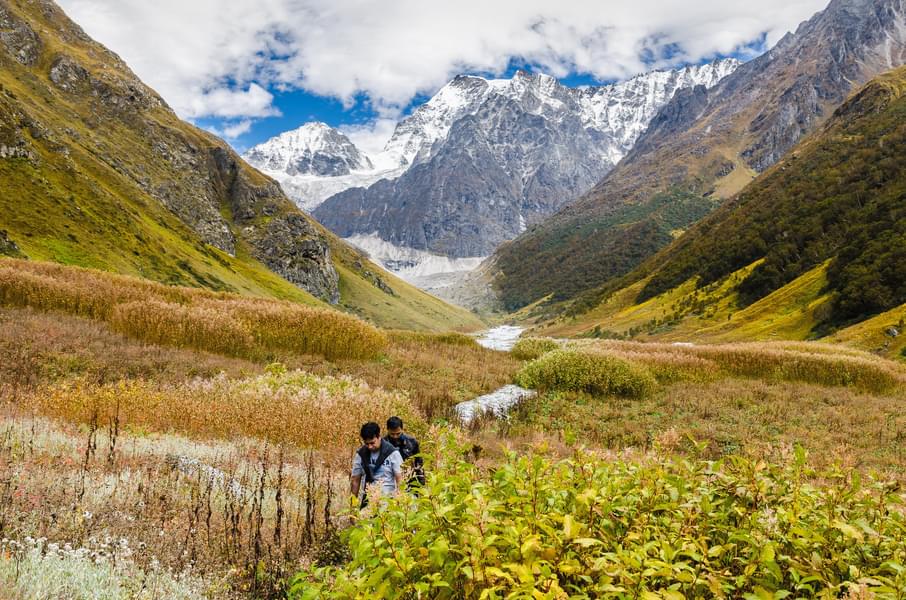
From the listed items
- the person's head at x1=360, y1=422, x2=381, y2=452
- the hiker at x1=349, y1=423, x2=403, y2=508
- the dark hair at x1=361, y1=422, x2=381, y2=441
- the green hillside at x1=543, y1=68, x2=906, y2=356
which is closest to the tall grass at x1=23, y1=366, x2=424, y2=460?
the hiker at x1=349, y1=423, x2=403, y2=508

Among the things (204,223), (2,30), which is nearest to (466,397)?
(204,223)

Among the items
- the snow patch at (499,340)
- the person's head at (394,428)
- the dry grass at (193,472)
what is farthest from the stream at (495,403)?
the snow patch at (499,340)

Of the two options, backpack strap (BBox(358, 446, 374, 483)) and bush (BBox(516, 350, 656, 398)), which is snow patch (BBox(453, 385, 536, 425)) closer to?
bush (BBox(516, 350, 656, 398))

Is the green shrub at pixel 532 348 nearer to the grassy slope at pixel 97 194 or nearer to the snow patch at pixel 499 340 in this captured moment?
the snow patch at pixel 499 340

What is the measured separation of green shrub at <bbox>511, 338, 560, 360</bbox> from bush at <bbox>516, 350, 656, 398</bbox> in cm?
694

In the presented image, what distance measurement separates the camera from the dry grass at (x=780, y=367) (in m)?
20.8

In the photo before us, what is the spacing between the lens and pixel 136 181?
8050cm

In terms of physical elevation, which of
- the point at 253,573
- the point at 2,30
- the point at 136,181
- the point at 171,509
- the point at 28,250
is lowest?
the point at 253,573

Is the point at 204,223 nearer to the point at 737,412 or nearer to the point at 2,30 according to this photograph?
the point at 2,30

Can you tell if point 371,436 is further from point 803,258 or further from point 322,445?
point 803,258

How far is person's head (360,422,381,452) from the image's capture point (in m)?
6.41

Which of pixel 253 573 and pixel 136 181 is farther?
pixel 136 181

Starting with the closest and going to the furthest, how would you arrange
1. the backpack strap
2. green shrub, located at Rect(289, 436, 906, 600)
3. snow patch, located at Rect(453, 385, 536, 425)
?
green shrub, located at Rect(289, 436, 906, 600) → the backpack strap → snow patch, located at Rect(453, 385, 536, 425)

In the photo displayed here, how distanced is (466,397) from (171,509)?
13452mm
